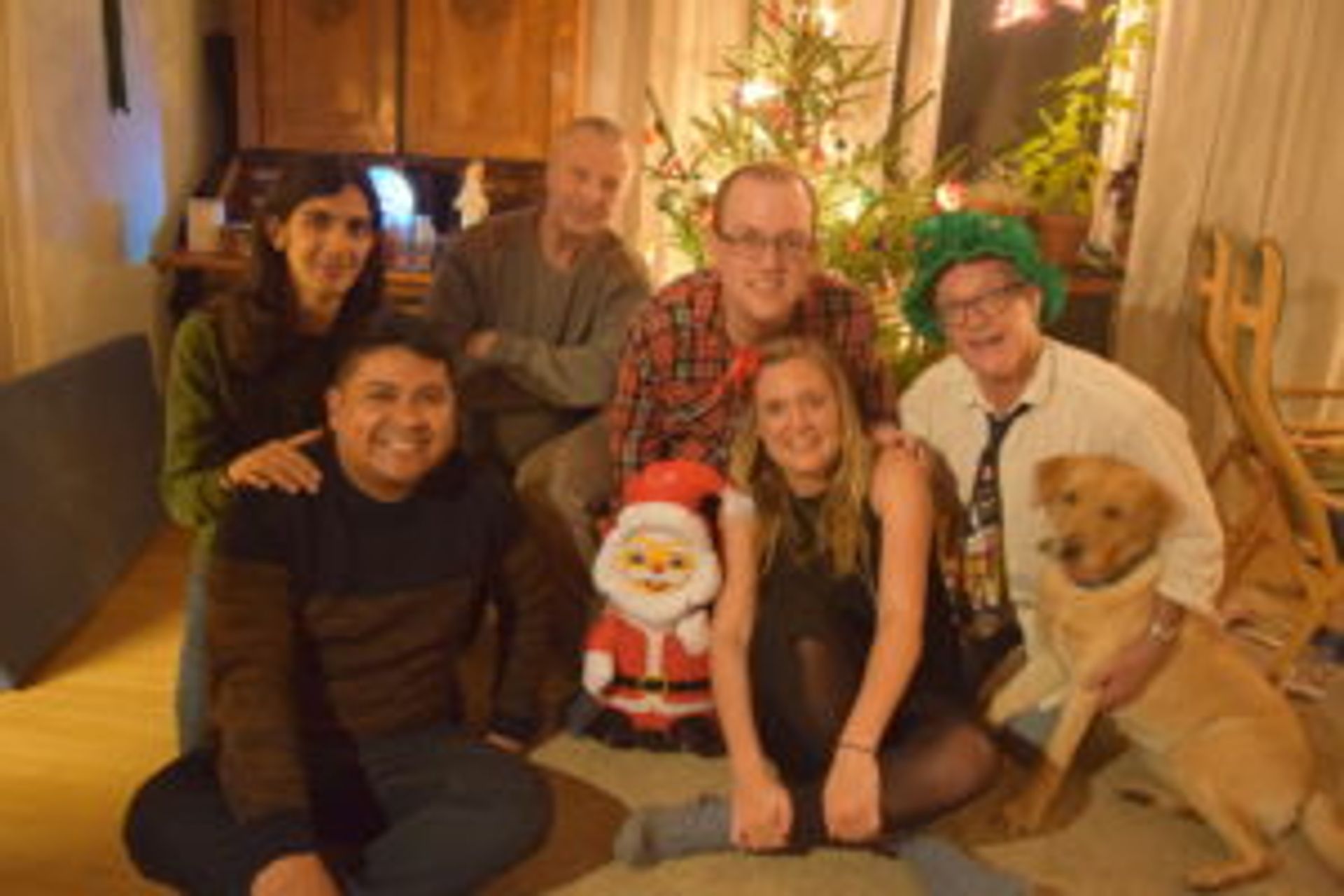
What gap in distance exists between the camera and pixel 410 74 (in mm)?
3289

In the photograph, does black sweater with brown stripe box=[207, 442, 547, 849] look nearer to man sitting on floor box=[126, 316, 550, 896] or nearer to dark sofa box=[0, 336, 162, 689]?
man sitting on floor box=[126, 316, 550, 896]

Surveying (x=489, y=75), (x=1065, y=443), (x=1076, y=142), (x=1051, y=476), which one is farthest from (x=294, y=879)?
(x=1076, y=142)

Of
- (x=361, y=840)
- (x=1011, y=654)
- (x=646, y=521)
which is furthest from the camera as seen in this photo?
(x=1011, y=654)

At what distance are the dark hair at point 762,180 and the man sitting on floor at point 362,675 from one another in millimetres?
626

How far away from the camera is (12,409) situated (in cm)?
246

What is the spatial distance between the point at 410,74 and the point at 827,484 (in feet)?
6.93

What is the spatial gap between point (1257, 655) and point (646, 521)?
1.63 metres

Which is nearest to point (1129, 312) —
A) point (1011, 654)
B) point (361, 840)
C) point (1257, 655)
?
point (1257, 655)

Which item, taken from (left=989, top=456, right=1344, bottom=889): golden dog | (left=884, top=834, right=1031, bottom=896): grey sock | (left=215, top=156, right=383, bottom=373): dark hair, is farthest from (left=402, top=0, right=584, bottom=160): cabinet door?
(left=884, top=834, right=1031, bottom=896): grey sock

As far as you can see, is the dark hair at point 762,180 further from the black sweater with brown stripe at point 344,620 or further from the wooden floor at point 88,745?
the wooden floor at point 88,745

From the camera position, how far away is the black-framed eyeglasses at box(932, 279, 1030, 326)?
1876 millimetres

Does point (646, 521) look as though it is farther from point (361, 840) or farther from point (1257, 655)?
point (1257, 655)

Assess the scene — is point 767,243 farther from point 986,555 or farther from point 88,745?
point 88,745

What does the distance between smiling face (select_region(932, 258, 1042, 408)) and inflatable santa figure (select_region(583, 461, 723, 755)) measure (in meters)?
0.51
